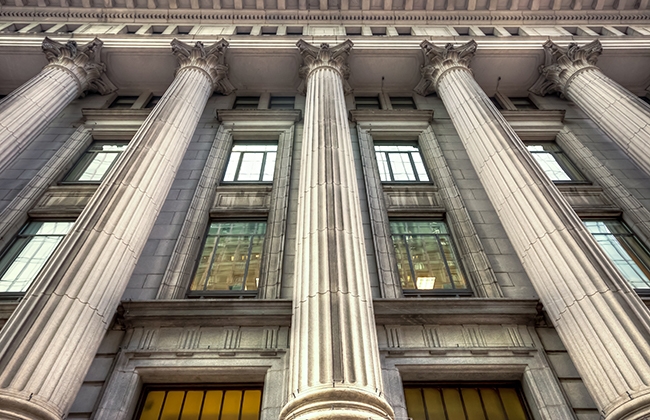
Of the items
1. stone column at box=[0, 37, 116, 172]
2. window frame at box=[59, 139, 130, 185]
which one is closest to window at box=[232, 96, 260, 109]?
window frame at box=[59, 139, 130, 185]

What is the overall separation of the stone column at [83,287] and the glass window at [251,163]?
2.52 meters

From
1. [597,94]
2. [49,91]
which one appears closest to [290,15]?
[49,91]

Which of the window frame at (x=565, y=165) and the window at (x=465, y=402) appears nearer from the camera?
the window at (x=465, y=402)

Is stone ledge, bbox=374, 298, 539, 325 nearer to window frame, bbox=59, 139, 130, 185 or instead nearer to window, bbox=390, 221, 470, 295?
window, bbox=390, 221, 470, 295

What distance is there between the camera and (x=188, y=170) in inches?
540

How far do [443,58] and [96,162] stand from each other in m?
14.8

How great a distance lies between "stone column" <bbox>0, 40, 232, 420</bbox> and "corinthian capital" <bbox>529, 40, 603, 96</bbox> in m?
15.8

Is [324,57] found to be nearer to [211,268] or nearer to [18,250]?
[211,268]

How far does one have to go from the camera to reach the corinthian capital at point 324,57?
53.7 ft

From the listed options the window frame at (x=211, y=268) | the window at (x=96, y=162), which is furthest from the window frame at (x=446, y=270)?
the window at (x=96, y=162)

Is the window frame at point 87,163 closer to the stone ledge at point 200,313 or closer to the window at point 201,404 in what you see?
the stone ledge at point 200,313

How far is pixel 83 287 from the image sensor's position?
24.1 ft

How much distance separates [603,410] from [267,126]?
1394 centimetres

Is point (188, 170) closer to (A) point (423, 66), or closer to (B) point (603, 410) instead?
(A) point (423, 66)
